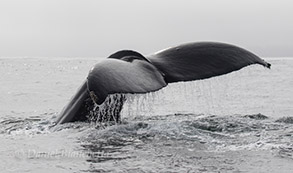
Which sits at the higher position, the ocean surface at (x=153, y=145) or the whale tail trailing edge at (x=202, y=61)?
the whale tail trailing edge at (x=202, y=61)

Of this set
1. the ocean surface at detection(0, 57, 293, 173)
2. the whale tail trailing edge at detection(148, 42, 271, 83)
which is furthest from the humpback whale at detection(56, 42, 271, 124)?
→ the ocean surface at detection(0, 57, 293, 173)


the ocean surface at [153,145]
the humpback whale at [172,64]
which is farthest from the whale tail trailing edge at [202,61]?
the ocean surface at [153,145]

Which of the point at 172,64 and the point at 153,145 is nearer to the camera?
the point at 153,145

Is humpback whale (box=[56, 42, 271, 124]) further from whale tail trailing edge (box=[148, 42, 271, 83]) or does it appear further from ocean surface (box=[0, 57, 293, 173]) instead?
ocean surface (box=[0, 57, 293, 173])

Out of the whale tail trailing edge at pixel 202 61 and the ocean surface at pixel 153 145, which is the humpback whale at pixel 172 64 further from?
the ocean surface at pixel 153 145

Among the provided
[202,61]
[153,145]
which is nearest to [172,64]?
[202,61]

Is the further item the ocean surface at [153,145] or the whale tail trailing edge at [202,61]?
the whale tail trailing edge at [202,61]

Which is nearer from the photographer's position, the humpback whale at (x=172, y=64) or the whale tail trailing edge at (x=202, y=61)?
the humpback whale at (x=172, y=64)

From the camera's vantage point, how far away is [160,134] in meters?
5.23

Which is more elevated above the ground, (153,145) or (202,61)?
(202,61)

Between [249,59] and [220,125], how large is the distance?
4.84ft

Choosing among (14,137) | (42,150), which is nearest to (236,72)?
(42,150)

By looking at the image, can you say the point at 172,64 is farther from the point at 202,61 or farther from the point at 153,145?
the point at 153,145

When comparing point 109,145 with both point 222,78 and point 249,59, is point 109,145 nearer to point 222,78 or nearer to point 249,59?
point 222,78
